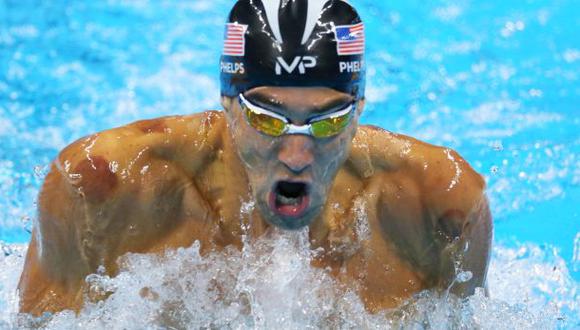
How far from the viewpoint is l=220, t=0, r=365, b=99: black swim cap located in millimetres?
1746

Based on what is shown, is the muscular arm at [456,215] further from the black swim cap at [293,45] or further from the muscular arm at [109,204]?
the muscular arm at [109,204]

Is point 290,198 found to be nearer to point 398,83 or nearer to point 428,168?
point 428,168

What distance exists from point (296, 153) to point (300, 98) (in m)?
0.10

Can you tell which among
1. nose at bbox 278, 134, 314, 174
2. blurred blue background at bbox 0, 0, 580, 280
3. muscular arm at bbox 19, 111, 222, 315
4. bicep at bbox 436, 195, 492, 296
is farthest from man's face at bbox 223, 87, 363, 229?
blurred blue background at bbox 0, 0, 580, 280

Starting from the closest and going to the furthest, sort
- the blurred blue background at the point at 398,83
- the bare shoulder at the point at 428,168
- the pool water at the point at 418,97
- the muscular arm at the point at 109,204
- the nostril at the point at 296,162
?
the nostril at the point at 296,162 < the muscular arm at the point at 109,204 < the bare shoulder at the point at 428,168 < the pool water at the point at 418,97 < the blurred blue background at the point at 398,83

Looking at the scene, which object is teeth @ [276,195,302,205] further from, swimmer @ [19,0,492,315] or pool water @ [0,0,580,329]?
pool water @ [0,0,580,329]

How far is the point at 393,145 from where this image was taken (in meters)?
2.07

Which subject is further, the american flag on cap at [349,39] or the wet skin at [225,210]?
the wet skin at [225,210]

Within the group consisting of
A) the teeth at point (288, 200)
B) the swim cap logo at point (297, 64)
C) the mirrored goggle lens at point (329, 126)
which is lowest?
the teeth at point (288, 200)

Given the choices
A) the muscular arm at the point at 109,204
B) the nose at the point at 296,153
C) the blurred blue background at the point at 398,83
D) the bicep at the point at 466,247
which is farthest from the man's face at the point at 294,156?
the blurred blue background at the point at 398,83

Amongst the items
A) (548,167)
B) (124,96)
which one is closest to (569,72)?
(548,167)

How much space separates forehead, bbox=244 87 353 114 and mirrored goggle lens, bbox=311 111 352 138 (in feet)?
0.07

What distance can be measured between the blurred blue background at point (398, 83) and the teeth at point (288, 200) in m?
1.56

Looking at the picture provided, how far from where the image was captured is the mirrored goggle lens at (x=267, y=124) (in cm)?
172
